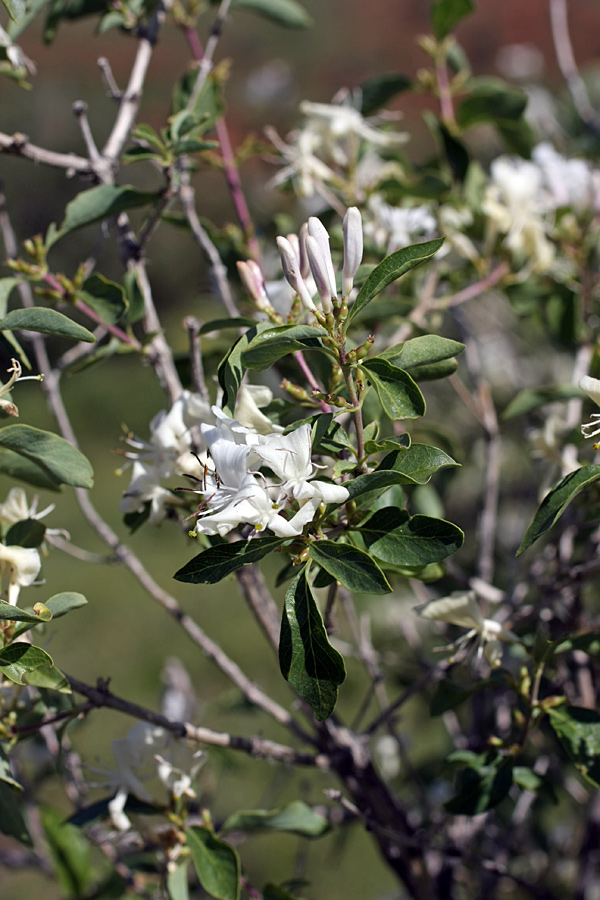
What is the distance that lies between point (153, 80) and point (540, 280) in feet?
49.1

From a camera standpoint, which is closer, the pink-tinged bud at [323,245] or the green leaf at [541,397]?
the pink-tinged bud at [323,245]

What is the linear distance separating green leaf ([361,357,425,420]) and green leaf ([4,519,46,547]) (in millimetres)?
440

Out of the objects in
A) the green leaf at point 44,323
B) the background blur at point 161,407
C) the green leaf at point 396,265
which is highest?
the green leaf at point 396,265

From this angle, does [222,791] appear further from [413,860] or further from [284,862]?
[413,860]

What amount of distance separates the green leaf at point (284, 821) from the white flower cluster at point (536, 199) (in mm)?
953

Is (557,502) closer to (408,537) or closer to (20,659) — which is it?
(408,537)

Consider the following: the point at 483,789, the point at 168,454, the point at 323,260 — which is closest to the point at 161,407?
the point at 168,454

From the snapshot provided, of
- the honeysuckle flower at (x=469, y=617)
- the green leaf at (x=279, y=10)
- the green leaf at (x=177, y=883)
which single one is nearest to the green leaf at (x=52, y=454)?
the honeysuckle flower at (x=469, y=617)

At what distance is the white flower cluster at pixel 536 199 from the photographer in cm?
135

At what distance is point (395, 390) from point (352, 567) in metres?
0.16

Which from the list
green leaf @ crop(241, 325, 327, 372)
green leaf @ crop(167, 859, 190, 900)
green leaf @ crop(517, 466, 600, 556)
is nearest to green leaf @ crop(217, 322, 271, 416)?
green leaf @ crop(241, 325, 327, 372)

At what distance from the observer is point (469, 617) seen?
94 cm

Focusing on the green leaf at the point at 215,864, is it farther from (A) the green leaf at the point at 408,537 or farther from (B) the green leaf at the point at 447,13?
(B) the green leaf at the point at 447,13

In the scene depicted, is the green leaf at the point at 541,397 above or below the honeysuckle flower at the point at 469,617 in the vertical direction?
above
